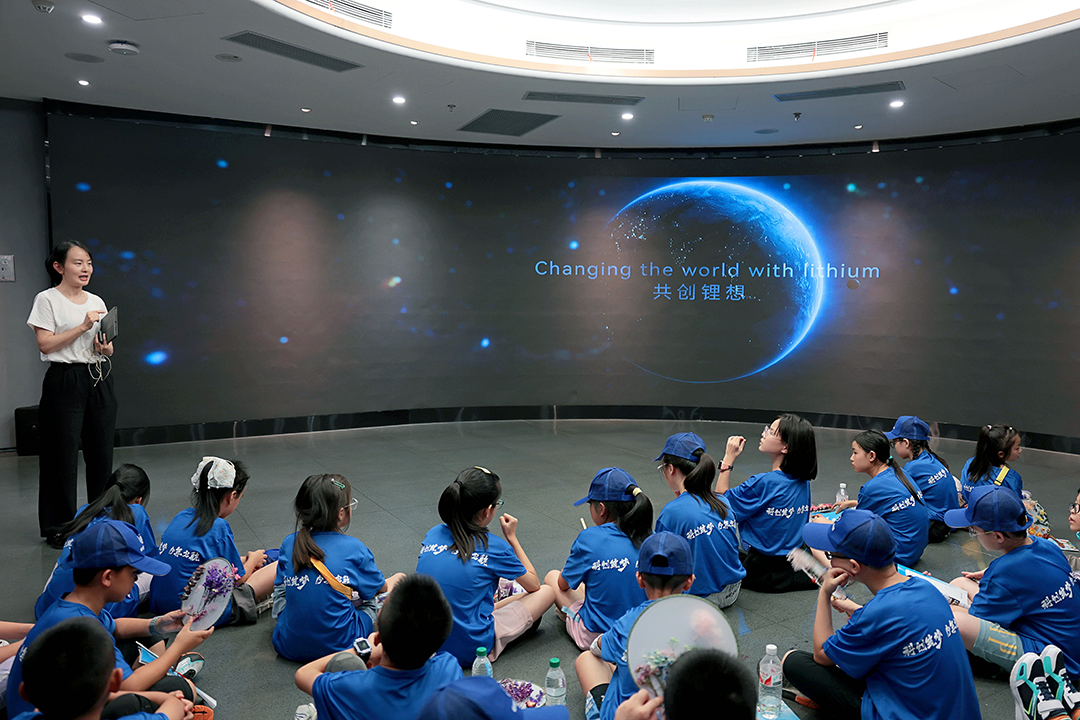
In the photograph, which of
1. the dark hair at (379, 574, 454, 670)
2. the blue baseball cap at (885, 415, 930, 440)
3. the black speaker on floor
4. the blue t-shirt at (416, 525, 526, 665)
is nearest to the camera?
the dark hair at (379, 574, 454, 670)

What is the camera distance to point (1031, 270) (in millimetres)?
8141

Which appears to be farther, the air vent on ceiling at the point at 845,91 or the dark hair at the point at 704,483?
the air vent on ceiling at the point at 845,91

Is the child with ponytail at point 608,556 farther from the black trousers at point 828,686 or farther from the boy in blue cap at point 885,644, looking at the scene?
the boy in blue cap at point 885,644

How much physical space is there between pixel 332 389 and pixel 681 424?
4.29 m

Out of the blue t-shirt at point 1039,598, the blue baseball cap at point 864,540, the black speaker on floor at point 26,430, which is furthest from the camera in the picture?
the black speaker on floor at point 26,430

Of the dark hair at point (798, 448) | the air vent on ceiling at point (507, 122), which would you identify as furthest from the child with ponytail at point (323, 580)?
the air vent on ceiling at point (507, 122)

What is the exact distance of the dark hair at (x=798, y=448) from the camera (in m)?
3.92

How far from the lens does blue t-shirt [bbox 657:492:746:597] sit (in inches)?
138

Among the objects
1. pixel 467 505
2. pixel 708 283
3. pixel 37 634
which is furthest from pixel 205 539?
pixel 708 283

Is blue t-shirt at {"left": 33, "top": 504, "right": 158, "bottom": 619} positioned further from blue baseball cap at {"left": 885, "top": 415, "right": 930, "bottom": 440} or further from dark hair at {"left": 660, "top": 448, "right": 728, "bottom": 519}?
blue baseball cap at {"left": 885, "top": 415, "right": 930, "bottom": 440}

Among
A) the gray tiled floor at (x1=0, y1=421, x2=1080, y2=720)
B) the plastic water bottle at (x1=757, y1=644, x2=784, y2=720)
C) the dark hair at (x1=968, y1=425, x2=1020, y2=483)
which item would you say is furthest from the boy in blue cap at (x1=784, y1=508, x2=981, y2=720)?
the dark hair at (x1=968, y1=425, x2=1020, y2=483)

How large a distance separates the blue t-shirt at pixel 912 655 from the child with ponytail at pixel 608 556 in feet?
2.94

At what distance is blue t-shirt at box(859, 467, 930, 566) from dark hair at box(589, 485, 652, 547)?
155 cm

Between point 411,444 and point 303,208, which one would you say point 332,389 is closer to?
point 411,444
